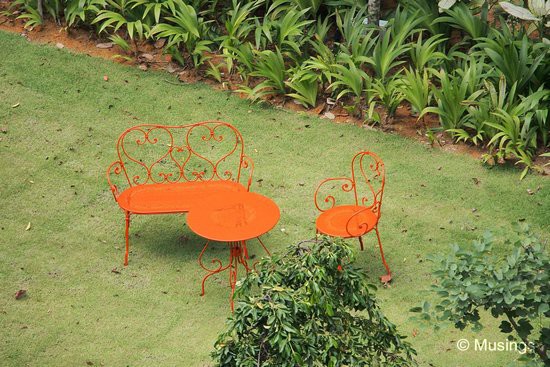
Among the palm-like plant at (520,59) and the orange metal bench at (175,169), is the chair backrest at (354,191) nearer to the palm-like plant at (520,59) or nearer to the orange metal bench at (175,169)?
the orange metal bench at (175,169)

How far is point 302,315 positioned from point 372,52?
21.6 feet

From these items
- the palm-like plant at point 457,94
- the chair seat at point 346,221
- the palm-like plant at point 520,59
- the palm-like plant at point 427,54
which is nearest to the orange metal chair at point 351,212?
the chair seat at point 346,221

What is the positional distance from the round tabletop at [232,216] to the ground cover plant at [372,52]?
8.12ft

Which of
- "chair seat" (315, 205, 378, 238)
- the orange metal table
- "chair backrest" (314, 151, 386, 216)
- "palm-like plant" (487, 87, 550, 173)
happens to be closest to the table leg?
the orange metal table

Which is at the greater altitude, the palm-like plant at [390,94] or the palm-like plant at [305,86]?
the palm-like plant at [390,94]

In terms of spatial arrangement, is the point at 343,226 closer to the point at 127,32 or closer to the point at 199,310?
the point at 199,310

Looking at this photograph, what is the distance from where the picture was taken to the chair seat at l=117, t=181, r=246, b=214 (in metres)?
8.42

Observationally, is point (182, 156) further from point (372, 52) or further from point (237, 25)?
point (372, 52)

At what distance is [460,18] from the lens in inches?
417

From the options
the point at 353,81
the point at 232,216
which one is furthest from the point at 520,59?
the point at 232,216

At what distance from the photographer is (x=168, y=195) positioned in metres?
8.65

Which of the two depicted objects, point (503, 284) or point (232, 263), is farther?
point (232, 263)

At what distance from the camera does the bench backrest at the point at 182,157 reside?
31.7 ft

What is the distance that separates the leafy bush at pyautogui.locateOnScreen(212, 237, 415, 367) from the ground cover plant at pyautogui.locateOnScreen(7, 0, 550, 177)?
15.8 ft
